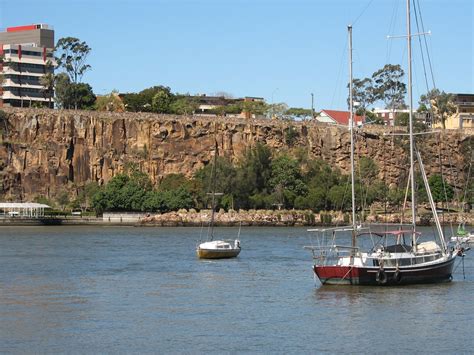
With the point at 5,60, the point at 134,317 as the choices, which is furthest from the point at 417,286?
the point at 5,60

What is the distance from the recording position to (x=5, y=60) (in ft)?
586

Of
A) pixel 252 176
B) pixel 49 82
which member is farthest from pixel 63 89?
pixel 252 176

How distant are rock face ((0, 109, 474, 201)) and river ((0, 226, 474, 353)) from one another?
69686mm

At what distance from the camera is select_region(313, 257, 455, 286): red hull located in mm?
55309

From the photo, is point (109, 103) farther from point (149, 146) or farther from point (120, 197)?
point (120, 197)

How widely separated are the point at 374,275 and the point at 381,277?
0.40 metres

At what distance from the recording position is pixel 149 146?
153 meters

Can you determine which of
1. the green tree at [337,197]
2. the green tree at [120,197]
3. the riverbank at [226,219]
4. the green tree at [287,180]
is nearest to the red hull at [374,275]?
the riverbank at [226,219]

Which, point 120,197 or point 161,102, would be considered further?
point 161,102

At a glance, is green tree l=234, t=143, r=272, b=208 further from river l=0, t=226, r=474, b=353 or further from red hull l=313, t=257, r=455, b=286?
red hull l=313, t=257, r=455, b=286

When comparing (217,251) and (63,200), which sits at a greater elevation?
(63,200)

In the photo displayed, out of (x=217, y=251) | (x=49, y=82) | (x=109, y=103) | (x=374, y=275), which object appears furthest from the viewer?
(x=109, y=103)

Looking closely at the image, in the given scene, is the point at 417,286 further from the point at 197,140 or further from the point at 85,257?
the point at 197,140

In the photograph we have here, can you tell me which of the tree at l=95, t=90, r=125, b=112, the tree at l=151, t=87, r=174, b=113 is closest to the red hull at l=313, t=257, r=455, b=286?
the tree at l=95, t=90, r=125, b=112
